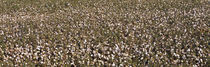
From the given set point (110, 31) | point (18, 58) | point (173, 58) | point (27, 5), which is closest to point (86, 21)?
point (110, 31)

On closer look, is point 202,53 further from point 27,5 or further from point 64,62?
point 27,5

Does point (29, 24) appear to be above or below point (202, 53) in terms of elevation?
above

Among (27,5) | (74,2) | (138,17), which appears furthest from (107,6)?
(27,5)

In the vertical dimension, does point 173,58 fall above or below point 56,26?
below

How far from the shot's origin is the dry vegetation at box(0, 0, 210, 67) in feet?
26.2

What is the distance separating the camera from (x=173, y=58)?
8.08m

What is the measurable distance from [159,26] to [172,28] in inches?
24.1

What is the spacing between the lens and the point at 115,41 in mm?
9594

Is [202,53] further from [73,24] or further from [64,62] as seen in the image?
[73,24]

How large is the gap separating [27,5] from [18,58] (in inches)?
468

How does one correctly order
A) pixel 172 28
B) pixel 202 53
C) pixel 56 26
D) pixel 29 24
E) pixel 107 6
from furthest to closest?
1. pixel 107 6
2. pixel 29 24
3. pixel 56 26
4. pixel 172 28
5. pixel 202 53

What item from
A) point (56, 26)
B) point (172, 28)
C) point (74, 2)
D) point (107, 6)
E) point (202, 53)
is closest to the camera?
point (202, 53)

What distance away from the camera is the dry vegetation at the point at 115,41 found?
26.2 feet

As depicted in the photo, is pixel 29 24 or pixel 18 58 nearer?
pixel 18 58
